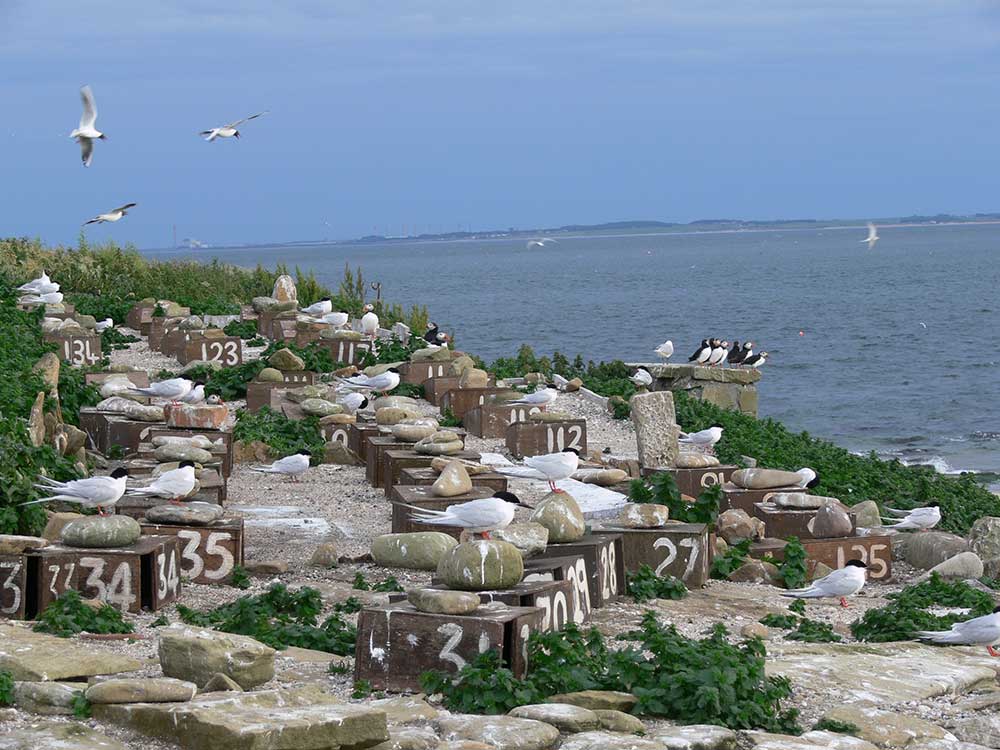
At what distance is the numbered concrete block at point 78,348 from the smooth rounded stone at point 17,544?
12.0 m

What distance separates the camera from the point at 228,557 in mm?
9398

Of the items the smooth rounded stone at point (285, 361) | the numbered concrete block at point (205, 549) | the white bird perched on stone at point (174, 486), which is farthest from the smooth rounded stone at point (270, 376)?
the numbered concrete block at point (205, 549)

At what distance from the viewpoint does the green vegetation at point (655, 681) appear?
253 inches

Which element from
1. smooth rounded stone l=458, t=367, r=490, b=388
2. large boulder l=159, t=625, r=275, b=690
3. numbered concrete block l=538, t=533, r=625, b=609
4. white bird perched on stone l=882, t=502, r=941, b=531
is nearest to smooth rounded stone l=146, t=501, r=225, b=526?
numbered concrete block l=538, t=533, r=625, b=609

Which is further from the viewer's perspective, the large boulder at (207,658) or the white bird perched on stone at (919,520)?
the white bird perched on stone at (919,520)

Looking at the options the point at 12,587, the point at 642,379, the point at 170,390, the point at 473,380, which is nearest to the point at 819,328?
the point at 642,379

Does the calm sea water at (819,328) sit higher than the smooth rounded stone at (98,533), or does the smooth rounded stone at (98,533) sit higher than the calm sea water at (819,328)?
the smooth rounded stone at (98,533)

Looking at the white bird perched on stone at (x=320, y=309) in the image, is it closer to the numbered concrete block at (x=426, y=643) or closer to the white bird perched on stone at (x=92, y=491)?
the white bird perched on stone at (x=92, y=491)

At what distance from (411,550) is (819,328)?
49.6 m

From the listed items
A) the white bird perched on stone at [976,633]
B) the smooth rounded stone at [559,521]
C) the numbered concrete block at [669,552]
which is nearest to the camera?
the white bird perched on stone at [976,633]

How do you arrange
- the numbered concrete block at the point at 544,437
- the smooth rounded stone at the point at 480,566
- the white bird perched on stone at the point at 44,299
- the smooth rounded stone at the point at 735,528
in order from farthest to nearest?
the white bird perched on stone at the point at 44,299 → the numbered concrete block at the point at 544,437 → the smooth rounded stone at the point at 735,528 → the smooth rounded stone at the point at 480,566

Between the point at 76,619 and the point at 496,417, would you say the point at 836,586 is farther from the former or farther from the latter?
the point at 496,417

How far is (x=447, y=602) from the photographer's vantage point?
22.5 ft

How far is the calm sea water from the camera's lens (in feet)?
106
